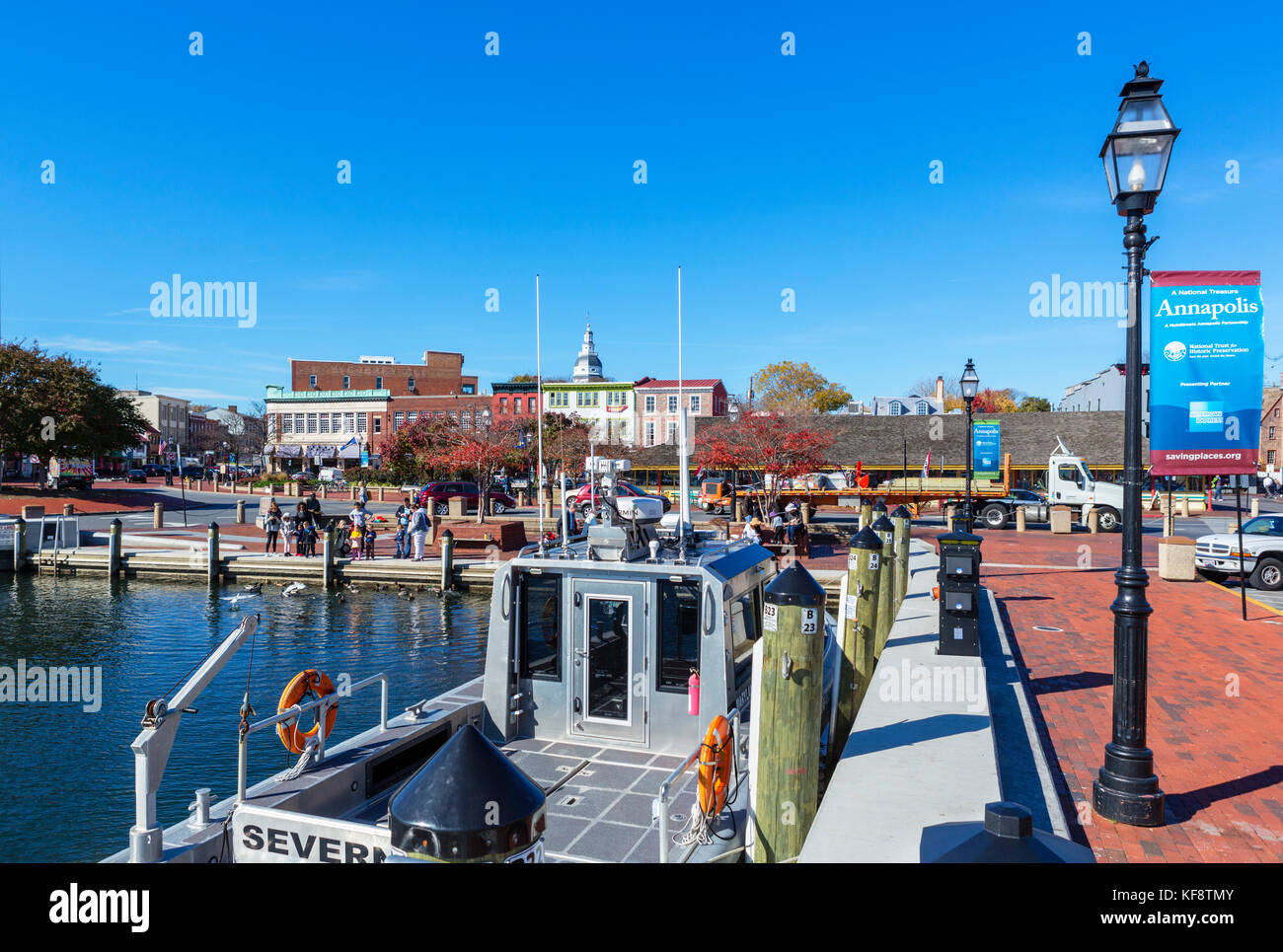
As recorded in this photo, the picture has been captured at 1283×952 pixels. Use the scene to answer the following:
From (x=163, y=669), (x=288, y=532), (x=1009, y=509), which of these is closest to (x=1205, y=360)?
(x=163, y=669)

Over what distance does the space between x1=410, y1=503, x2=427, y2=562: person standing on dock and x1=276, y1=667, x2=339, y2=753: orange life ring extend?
17841 millimetres

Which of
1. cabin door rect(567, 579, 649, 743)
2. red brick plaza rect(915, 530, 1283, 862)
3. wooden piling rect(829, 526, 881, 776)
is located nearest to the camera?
red brick plaza rect(915, 530, 1283, 862)

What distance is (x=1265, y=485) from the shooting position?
210 feet

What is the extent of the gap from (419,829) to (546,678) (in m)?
5.39

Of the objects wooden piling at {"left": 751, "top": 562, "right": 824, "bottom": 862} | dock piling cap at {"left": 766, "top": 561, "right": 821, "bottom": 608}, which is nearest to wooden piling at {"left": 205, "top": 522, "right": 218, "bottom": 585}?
wooden piling at {"left": 751, "top": 562, "right": 824, "bottom": 862}

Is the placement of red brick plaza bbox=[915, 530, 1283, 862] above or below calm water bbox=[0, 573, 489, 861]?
above

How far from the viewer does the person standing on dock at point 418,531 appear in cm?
2553

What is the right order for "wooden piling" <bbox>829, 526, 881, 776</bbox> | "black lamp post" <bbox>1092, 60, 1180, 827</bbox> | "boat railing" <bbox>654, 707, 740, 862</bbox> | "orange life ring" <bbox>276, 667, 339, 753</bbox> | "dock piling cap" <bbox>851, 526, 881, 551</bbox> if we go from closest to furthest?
"boat railing" <bbox>654, 707, 740, 862</bbox>
"black lamp post" <bbox>1092, 60, 1180, 827</bbox>
"orange life ring" <bbox>276, 667, 339, 753</bbox>
"wooden piling" <bbox>829, 526, 881, 776</bbox>
"dock piling cap" <bbox>851, 526, 881, 551</bbox>

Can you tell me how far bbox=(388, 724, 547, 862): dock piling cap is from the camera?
120 inches

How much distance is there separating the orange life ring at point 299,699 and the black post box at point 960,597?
7.84 m

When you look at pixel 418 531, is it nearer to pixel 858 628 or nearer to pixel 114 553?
pixel 114 553

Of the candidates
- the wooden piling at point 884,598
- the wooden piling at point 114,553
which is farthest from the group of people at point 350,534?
the wooden piling at point 884,598

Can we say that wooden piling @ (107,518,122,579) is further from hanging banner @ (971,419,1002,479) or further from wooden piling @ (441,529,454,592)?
hanging banner @ (971,419,1002,479)

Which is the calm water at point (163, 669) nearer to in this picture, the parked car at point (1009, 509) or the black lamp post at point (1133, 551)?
the black lamp post at point (1133, 551)
